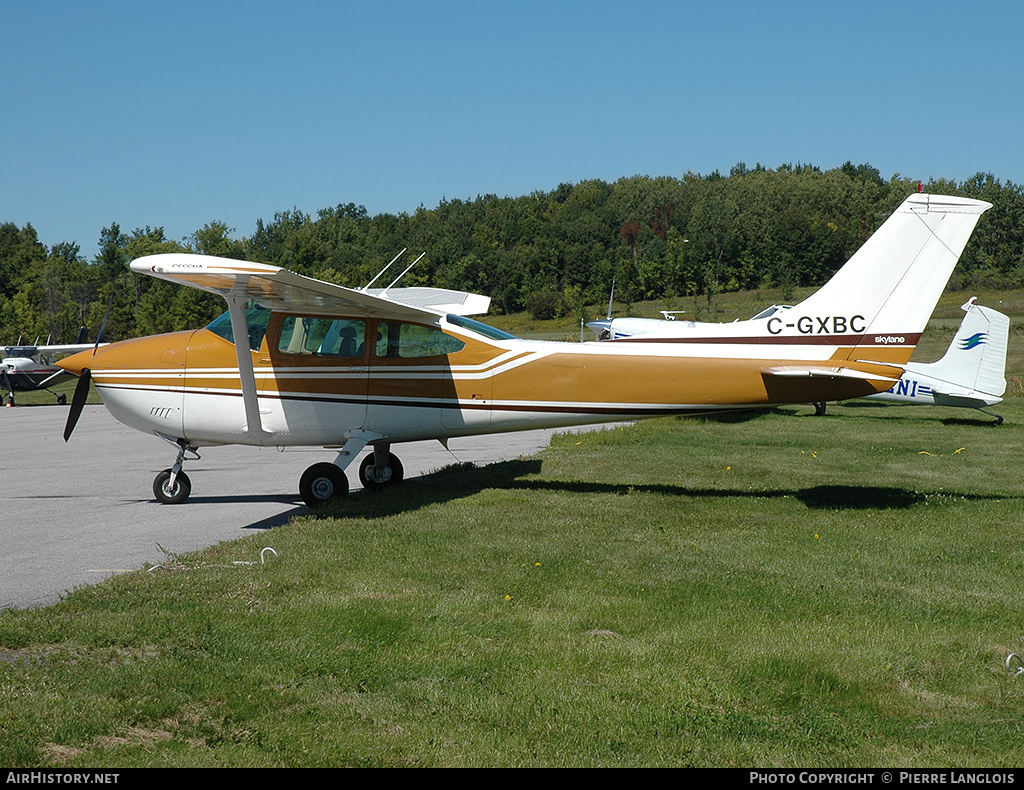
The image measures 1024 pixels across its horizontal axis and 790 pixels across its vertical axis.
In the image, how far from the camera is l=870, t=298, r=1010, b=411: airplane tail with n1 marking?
62.1ft

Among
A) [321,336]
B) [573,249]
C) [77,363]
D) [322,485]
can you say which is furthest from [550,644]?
[573,249]

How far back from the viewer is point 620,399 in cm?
1002

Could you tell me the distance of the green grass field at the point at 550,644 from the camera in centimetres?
395

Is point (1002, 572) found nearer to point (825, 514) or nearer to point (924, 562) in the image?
point (924, 562)

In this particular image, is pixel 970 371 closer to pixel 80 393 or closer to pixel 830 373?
pixel 830 373

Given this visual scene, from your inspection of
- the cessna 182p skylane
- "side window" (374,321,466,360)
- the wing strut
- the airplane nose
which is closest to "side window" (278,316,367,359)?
the cessna 182p skylane

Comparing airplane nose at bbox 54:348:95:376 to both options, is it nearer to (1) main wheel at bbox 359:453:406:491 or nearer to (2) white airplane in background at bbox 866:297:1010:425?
(1) main wheel at bbox 359:453:406:491

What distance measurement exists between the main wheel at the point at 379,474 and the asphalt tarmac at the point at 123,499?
0.88 metres

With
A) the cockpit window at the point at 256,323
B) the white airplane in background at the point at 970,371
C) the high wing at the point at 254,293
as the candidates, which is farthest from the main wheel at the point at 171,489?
the white airplane in background at the point at 970,371

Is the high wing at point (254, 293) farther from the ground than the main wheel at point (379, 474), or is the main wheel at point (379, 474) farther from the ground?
the high wing at point (254, 293)

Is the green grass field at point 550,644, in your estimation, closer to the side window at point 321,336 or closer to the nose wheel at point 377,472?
the nose wheel at point 377,472

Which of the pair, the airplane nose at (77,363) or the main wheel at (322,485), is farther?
the airplane nose at (77,363)

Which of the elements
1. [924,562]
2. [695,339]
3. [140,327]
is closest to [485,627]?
[924,562]

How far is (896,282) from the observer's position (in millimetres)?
9453
